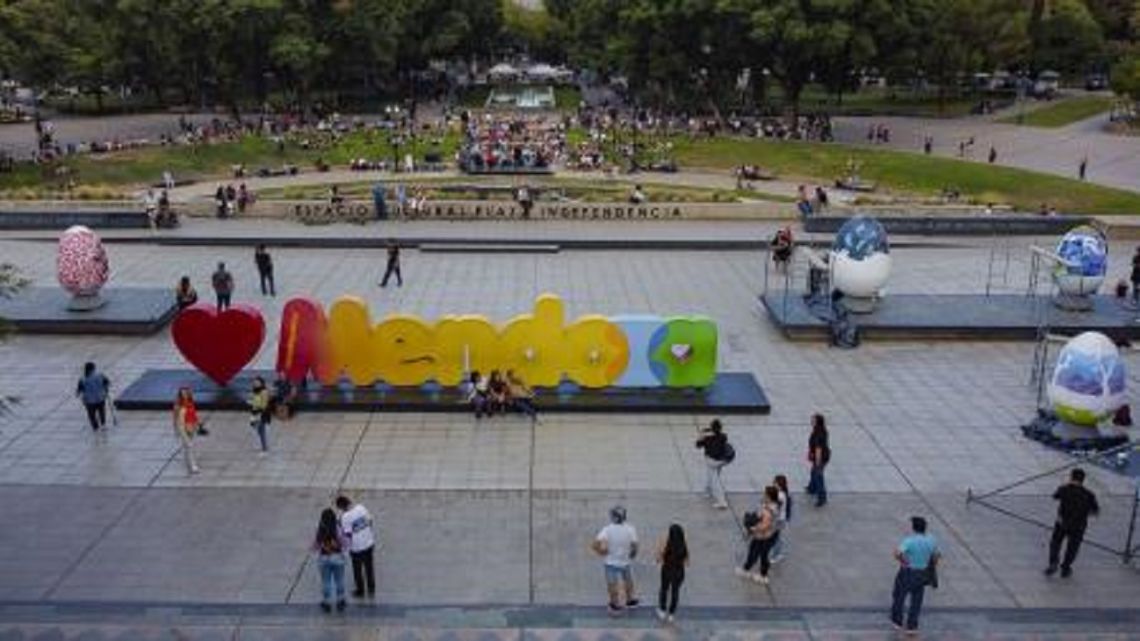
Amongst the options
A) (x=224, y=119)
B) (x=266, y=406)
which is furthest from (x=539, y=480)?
(x=224, y=119)

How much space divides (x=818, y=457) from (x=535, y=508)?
4213mm

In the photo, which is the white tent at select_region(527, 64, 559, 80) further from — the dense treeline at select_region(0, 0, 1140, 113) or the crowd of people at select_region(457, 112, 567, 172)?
the crowd of people at select_region(457, 112, 567, 172)

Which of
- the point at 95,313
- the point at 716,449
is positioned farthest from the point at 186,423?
Result: the point at 95,313

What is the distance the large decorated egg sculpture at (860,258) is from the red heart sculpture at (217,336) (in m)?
13.0

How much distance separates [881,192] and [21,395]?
35.2 metres

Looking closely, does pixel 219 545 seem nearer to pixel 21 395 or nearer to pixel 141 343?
pixel 21 395

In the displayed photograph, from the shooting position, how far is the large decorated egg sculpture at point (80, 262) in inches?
990

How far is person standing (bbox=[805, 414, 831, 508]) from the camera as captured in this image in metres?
16.2

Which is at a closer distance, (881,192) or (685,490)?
(685,490)

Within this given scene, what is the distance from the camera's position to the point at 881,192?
46.5 m

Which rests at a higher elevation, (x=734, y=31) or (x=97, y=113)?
(x=734, y=31)

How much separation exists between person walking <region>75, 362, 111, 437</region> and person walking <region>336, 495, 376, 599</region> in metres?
7.32

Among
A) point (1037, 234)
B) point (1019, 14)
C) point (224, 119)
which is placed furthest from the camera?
point (1019, 14)

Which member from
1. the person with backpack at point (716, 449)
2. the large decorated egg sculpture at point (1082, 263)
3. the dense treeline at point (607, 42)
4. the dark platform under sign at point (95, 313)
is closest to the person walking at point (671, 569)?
the person with backpack at point (716, 449)
